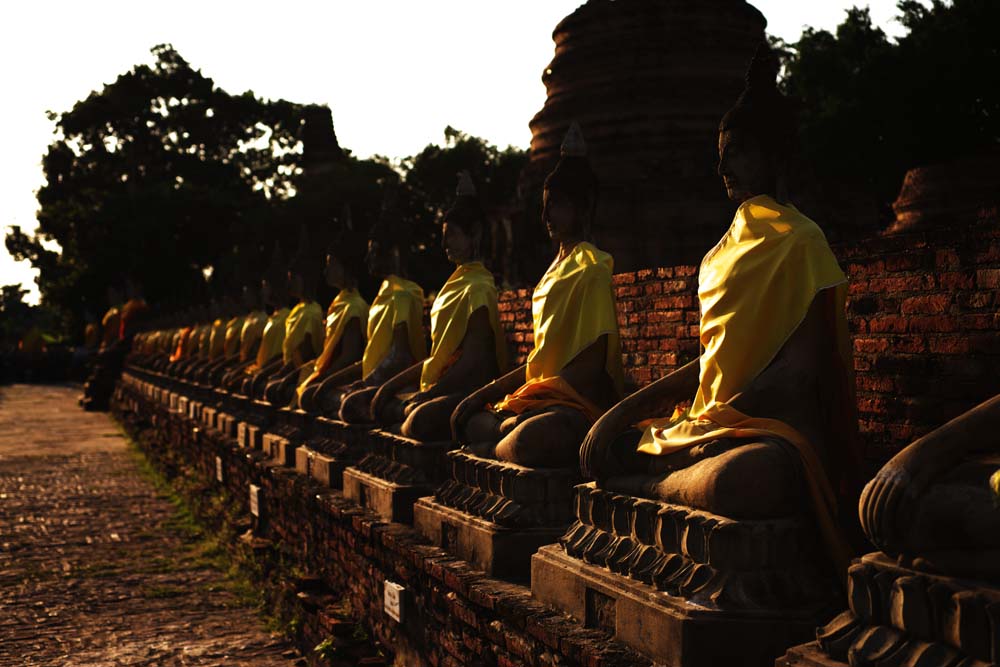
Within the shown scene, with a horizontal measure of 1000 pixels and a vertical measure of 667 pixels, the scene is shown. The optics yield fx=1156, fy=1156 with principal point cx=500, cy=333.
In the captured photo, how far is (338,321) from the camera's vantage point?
349 inches

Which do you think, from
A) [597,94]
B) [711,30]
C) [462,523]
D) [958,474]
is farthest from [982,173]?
[958,474]

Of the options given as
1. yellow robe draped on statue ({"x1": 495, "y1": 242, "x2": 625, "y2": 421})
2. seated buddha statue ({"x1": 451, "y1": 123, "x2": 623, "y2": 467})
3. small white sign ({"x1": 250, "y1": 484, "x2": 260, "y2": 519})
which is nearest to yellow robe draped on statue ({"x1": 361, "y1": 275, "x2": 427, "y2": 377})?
small white sign ({"x1": 250, "y1": 484, "x2": 260, "y2": 519})

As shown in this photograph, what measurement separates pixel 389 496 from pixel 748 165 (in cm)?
312

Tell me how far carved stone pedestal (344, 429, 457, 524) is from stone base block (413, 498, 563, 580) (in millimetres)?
787

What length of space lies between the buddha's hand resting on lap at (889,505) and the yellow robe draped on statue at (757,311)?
59cm

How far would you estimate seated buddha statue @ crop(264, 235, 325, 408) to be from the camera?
9789 millimetres

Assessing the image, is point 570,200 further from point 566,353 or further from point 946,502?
point 946,502

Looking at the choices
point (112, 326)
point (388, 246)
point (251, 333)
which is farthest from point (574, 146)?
point (112, 326)

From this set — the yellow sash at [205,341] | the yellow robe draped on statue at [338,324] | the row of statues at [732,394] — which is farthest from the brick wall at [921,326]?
the yellow sash at [205,341]

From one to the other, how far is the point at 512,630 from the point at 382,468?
2.44 metres

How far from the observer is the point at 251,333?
1301 cm

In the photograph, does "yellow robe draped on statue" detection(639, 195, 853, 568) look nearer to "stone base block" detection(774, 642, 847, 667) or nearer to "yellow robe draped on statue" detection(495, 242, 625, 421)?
"stone base block" detection(774, 642, 847, 667)

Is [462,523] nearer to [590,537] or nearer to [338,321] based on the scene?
[590,537]

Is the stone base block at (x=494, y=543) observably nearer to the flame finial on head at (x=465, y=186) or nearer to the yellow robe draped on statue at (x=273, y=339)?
the flame finial on head at (x=465, y=186)
